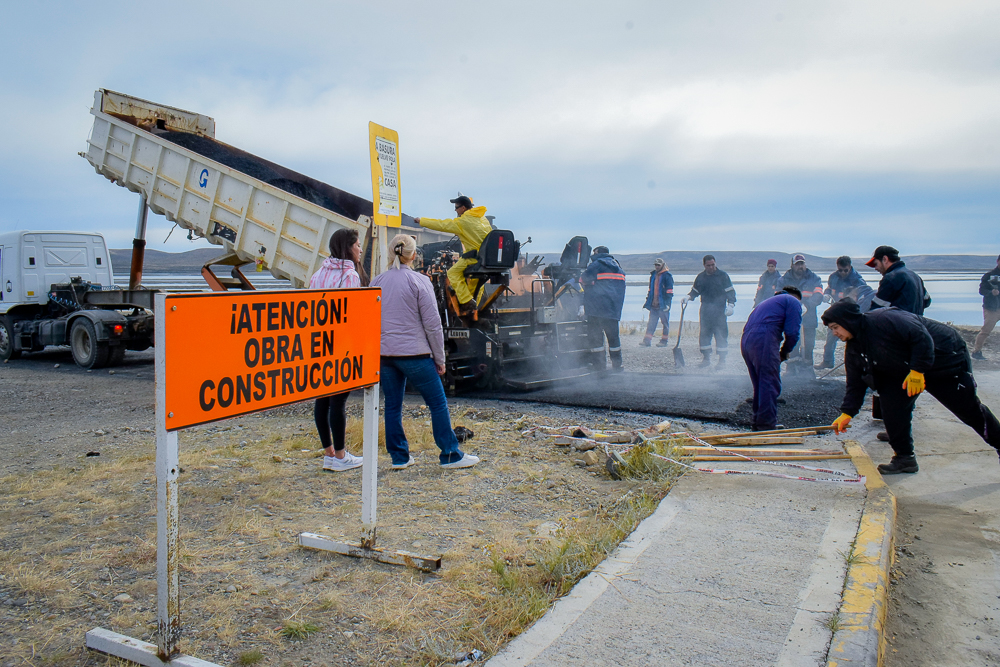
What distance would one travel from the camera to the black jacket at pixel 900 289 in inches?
251

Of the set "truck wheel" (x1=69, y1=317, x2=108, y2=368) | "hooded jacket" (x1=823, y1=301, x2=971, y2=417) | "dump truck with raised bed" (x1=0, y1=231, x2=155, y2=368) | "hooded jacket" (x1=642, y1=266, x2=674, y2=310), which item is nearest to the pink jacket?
"hooded jacket" (x1=823, y1=301, x2=971, y2=417)

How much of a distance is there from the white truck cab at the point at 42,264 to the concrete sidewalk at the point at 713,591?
13.1 meters

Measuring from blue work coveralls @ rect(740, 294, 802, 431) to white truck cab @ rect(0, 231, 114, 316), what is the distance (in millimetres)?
12338

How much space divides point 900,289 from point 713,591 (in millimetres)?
4666

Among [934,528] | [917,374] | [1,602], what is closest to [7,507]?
[1,602]

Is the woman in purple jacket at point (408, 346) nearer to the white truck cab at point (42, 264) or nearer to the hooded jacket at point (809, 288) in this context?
the hooded jacket at point (809, 288)

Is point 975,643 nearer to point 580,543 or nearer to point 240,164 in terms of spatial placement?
point 580,543

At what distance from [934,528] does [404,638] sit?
10.5ft

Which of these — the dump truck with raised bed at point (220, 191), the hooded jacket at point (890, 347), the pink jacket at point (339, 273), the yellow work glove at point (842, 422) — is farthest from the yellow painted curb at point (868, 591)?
the dump truck with raised bed at point (220, 191)

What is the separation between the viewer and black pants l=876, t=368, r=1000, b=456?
4977 millimetres

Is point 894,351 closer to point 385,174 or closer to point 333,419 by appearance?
Result: point 333,419

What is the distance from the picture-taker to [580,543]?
3.41m

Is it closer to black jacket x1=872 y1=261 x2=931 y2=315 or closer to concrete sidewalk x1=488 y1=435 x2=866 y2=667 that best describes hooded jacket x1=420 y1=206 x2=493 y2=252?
black jacket x1=872 y1=261 x2=931 y2=315

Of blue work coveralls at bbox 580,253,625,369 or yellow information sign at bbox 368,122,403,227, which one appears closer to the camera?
yellow information sign at bbox 368,122,403,227
